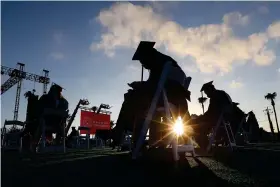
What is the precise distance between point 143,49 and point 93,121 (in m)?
40.1

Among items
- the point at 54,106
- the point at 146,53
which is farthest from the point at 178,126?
the point at 54,106

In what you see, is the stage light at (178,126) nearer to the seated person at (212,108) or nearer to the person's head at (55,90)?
the seated person at (212,108)

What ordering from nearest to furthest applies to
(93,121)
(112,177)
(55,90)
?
(112,177), (55,90), (93,121)

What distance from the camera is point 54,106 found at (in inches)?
526

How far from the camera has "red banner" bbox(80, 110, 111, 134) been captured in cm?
4360

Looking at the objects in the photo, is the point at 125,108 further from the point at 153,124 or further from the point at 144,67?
the point at 144,67

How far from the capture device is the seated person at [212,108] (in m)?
11.6

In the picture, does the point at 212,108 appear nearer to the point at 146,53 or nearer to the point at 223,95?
the point at 223,95

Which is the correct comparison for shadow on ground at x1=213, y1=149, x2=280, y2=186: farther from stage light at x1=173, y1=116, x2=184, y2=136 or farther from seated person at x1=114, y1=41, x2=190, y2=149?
seated person at x1=114, y1=41, x2=190, y2=149

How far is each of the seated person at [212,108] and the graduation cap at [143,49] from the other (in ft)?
18.8

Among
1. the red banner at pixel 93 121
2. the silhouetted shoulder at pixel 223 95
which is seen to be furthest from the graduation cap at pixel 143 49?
the red banner at pixel 93 121

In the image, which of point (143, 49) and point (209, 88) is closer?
point (143, 49)

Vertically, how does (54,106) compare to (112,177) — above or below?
above

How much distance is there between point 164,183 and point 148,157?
472 centimetres
